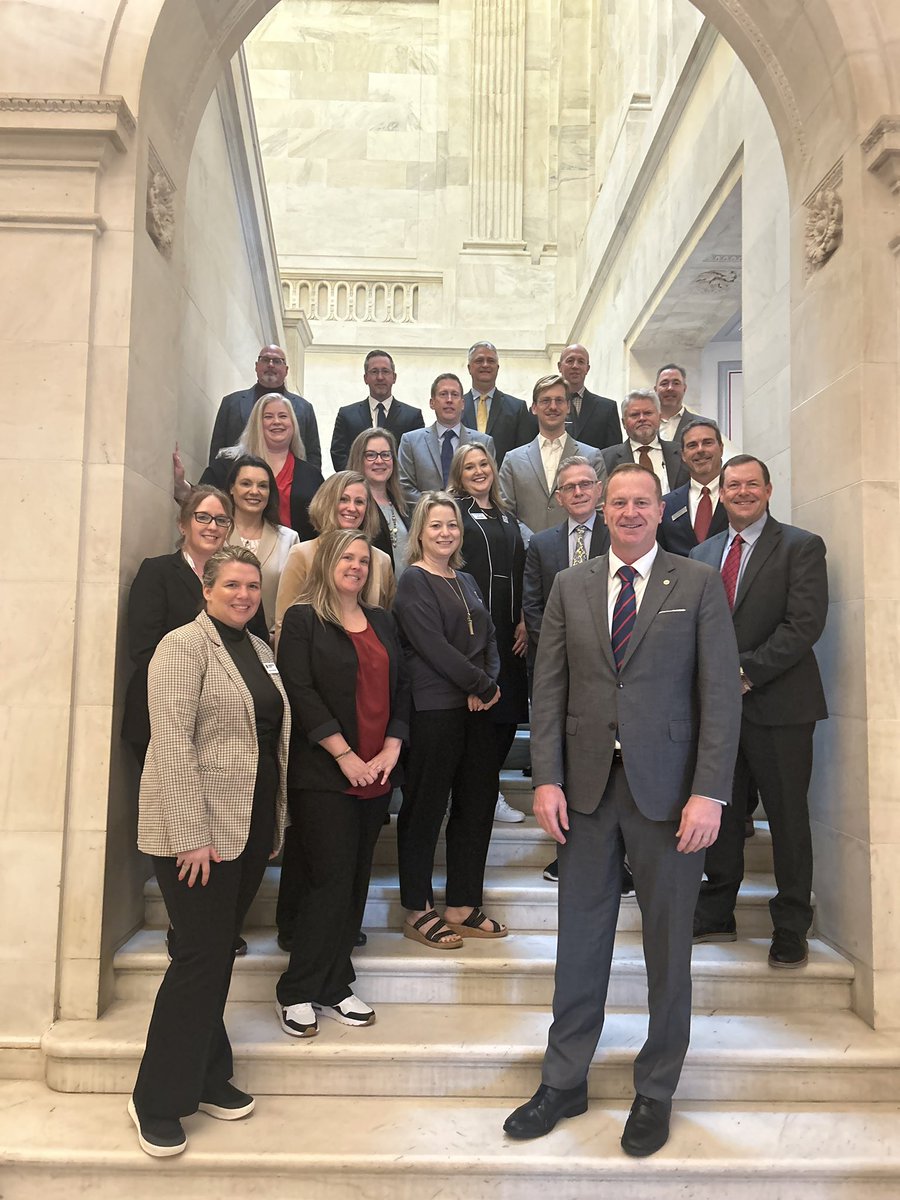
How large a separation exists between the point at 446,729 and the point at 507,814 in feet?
3.51

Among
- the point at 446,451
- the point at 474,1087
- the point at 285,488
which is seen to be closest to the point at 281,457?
the point at 285,488

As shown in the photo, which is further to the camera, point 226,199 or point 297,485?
point 226,199

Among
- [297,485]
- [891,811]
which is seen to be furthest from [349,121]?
[891,811]

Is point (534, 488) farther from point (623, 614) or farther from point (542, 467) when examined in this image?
point (623, 614)

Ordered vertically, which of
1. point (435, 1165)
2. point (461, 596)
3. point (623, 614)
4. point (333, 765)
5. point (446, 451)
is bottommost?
point (435, 1165)

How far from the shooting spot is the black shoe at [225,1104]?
296 cm

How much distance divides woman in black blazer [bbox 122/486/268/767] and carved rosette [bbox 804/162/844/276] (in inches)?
103

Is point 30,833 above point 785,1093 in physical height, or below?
above

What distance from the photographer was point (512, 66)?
13125 millimetres

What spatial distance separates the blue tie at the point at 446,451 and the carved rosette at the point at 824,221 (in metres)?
1.99

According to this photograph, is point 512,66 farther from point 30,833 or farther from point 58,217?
point 30,833

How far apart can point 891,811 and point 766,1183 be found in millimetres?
1338

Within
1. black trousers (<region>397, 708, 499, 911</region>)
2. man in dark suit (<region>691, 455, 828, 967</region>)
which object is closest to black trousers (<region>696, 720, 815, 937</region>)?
man in dark suit (<region>691, 455, 828, 967</region>)

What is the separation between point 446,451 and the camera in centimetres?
525
